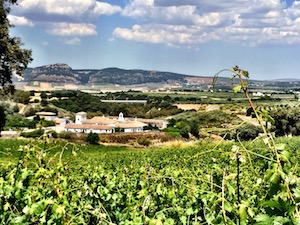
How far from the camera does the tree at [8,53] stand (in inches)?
928

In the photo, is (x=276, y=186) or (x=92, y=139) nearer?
(x=276, y=186)

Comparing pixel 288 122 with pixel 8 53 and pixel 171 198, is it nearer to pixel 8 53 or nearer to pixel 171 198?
pixel 8 53

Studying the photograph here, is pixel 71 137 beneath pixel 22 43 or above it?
beneath

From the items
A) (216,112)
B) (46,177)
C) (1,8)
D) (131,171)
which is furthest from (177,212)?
(216,112)

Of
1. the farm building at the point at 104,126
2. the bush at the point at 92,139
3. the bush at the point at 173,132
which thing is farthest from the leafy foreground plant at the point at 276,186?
the farm building at the point at 104,126

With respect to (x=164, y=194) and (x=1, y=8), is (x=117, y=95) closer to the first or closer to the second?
(x=1, y=8)

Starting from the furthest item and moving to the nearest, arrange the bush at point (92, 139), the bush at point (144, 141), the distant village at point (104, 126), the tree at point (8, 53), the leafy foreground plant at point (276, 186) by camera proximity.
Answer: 1. the distant village at point (104, 126)
2. the bush at point (144, 141)
3. the bush at point (92, 139)
4. the tree at point (8, 53)
5. the leafy foreground plant at point (276, 186)

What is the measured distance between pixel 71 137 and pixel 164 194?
5027 centimetres

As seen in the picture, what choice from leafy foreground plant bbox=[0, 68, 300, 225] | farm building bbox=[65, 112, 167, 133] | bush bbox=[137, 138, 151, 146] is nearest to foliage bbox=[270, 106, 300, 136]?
bush bbox=[137, 138, 151, 146]

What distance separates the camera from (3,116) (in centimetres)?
3069

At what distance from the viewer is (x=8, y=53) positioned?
23.7 meters

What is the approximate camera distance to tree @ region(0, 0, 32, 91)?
2356cm

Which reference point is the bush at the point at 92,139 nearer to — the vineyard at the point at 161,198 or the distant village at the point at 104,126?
the distant village at the point at 104,126

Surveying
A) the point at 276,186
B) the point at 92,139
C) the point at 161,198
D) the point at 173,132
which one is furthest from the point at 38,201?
the point at 173,132
